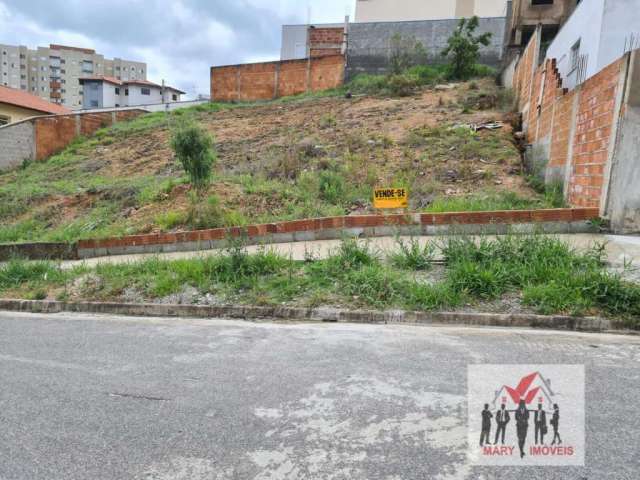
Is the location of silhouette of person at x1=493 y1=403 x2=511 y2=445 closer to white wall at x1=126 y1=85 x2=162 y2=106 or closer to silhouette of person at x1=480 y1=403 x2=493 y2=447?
silhouette of person at x1=480 y1=403 x2=493 y2=447

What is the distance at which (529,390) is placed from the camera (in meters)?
2.94

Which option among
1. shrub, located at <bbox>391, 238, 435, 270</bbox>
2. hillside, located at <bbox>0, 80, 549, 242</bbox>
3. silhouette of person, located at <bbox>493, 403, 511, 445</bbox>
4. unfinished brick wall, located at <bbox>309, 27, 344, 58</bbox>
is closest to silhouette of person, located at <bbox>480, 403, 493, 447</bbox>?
silhouette of person, located at <bbox>493, 403, 511, 445</bbox>

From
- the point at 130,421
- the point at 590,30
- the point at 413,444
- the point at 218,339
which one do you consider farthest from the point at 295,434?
the point at 590,30

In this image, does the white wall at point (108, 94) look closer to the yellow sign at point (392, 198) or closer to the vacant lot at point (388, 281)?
the vacant lot at point (388, 281)

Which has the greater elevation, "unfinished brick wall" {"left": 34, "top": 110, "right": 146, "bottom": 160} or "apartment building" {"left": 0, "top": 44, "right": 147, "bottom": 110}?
"apartment building" {"left": 0, "top": 44, "right": 147, "bottom": 110}

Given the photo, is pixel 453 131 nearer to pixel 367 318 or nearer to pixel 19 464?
pixel 367 318

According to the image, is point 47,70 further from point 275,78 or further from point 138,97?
point 275,78

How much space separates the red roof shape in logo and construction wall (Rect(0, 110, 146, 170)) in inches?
913

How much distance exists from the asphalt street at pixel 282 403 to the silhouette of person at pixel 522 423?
178 mm

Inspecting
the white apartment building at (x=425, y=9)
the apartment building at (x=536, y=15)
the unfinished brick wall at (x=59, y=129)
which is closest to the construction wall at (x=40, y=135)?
the unfinished brick wall at (x=59, y=129)

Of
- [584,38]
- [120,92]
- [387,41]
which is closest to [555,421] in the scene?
[584,38]

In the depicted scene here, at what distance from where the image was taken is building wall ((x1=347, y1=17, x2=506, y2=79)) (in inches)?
974

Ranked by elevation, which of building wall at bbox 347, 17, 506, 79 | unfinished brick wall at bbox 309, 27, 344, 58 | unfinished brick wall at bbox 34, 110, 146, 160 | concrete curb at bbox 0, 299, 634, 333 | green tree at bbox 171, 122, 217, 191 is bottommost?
concrete curb at bbox 0, 299, 634, 333

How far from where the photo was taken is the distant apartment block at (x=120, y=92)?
53.7m
